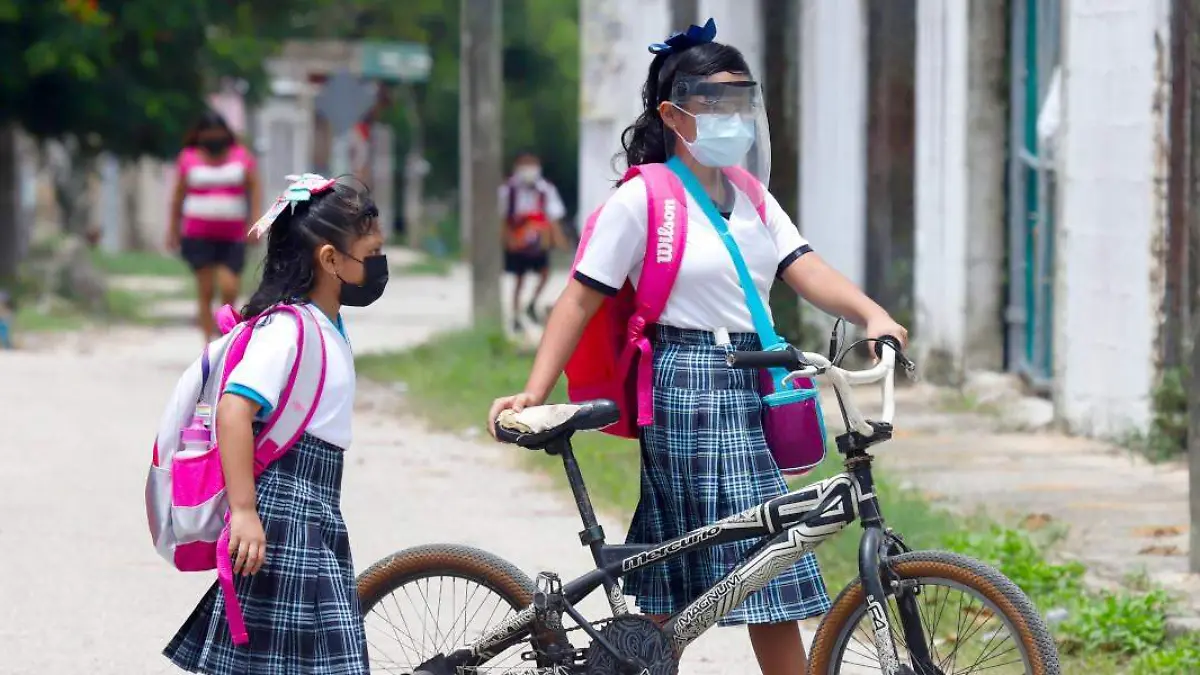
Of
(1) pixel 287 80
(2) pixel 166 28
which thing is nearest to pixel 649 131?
(2) pixel 166 28

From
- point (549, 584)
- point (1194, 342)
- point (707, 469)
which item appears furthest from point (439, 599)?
point (1194, 342)

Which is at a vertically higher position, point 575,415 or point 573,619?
point 575,415

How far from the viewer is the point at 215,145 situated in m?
14.5

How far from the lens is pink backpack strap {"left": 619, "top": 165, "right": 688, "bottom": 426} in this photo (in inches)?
196

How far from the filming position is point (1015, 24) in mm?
12648

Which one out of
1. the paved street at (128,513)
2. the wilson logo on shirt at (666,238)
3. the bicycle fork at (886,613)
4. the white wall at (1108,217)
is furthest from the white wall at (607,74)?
the bicycle fork at (886,613)

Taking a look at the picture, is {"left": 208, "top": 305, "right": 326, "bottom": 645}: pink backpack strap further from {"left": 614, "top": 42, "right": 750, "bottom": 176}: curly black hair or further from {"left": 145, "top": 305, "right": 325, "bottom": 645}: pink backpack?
{"left": 614, "top": 42, "right": 750, "bottom": 176}: curly black hair

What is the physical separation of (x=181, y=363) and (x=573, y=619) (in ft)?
35.8

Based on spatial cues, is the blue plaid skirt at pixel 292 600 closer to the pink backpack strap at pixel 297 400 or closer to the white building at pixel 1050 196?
the pink backpack strap at pixel 297 400

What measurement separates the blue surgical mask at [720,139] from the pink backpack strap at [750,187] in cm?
13

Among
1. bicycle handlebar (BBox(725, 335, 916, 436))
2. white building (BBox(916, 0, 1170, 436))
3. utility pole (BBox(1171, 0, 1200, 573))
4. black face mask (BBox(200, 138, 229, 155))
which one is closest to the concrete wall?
white building (BBox(916, 0, 1170, 436))

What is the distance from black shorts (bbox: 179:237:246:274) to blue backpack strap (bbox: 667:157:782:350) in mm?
9609

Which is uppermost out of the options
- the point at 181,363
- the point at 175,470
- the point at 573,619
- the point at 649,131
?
the point at 649,131

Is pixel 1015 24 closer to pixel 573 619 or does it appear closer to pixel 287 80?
pixel 573 619
